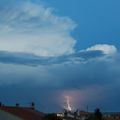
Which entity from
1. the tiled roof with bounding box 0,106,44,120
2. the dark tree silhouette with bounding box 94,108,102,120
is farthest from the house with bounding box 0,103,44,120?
the dark tree silhouette with bounding box 94,108,102,120

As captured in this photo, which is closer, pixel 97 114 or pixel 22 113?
pixel 97 114

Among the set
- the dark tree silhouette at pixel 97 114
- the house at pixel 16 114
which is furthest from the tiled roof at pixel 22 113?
the dark tree silhouette at pixel 97 114

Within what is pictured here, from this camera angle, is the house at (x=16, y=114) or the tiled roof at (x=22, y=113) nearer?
the house at (x=16, y=114)

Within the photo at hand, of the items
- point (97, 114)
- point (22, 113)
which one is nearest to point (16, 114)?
point (22, 113)

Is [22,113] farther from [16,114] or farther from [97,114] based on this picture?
[97,114]

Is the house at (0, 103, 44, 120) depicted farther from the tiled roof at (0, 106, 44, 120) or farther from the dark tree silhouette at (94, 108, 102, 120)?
the dark tree silhouette at (94, 108, 102, 120)

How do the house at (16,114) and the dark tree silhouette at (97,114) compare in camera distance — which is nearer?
the house at (16,114)

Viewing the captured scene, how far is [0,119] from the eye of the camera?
107 metres

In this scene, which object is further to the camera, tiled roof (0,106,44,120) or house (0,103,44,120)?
tiled roof (0,106,44,120)

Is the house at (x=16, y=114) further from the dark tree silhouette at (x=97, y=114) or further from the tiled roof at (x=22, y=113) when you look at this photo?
the dark tree silhouette at (x=97, y=114)

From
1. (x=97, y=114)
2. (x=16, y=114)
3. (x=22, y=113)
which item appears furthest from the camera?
(x=22, y=113)

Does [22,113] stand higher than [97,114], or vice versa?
[22,113]

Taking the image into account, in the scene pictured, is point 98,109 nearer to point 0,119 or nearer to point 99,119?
point 99,119

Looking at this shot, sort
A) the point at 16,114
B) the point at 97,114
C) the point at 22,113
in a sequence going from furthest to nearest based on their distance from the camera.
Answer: the point at 22,113 → the point at 97,114 → the point at 16,114
